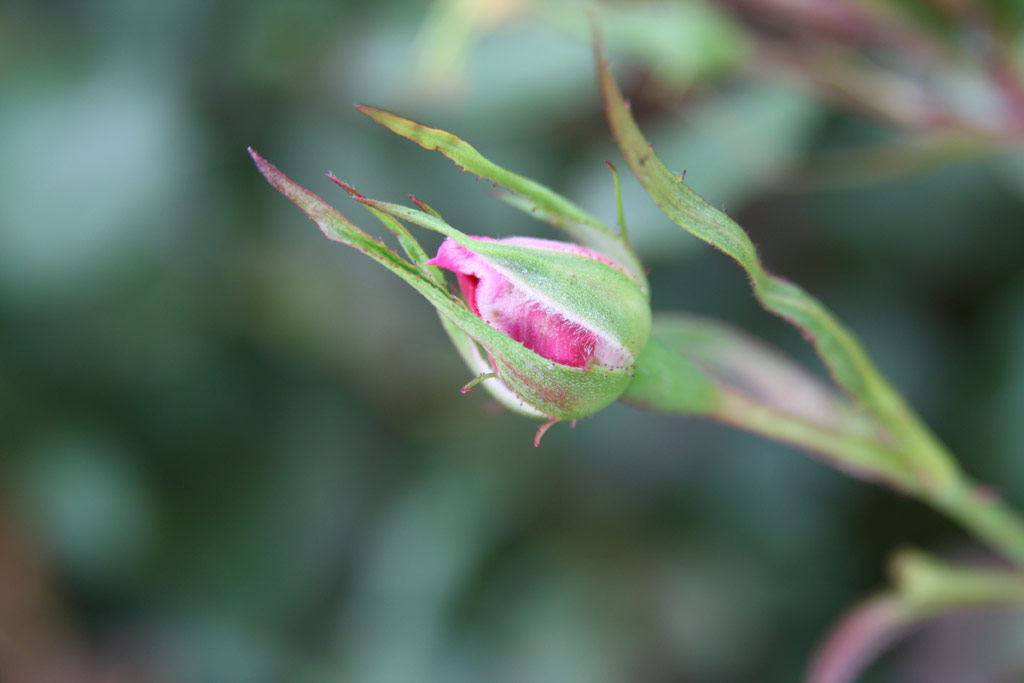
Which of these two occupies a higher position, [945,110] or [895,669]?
[945,110]

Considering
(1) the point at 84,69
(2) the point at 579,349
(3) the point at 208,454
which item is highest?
(1) the point at 84,69

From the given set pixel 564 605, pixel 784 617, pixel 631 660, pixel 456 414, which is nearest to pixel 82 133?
pixel 456 414

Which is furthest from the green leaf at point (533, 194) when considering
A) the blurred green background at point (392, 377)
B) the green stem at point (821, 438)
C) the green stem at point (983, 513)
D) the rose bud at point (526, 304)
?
the blurred green background at point (392, 377)

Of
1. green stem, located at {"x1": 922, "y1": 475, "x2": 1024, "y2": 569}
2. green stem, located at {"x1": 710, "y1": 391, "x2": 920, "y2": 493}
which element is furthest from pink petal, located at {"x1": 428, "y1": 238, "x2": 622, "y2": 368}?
green stem, located at {"x1": 922, "y1": 475, "x2": 1024, "y2": 569}

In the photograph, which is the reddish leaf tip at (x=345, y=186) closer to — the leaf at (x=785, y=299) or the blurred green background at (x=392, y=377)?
the leaf at (x=785, y=299)

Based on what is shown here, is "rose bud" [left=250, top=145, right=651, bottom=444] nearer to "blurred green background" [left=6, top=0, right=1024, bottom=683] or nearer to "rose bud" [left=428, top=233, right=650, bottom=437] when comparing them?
"rose bud" [left=428, top=233, right=650, bottom=437]

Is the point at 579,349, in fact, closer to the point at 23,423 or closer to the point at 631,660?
the point at 631,660
